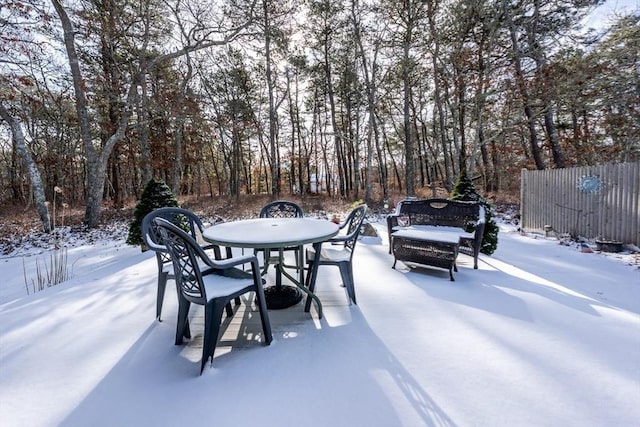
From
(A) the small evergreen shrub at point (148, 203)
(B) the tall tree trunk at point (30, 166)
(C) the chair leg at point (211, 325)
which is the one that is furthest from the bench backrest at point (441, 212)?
(B) the tall tree trunk at point (30, 166)

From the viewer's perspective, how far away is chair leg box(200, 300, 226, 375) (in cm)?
156

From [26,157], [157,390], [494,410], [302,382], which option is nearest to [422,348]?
[494,410]

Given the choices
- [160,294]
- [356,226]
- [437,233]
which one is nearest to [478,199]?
[437,233]

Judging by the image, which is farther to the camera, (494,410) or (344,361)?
(344,361)

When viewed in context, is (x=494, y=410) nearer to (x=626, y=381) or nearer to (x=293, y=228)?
(x=626, y=381)

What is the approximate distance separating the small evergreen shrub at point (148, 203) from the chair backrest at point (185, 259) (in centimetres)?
325

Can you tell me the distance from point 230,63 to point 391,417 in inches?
537

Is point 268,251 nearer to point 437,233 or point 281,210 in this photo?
point 281,210

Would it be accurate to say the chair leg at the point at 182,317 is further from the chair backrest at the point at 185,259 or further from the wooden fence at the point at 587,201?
the wooden fence at the point at 587,201

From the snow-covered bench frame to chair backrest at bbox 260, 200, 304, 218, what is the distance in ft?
4.04

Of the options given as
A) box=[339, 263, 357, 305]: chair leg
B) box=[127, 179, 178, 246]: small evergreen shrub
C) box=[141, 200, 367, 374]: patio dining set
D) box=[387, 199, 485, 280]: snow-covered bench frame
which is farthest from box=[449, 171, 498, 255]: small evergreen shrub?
box=[127, 179, 178, 246]: small evergreen shrub

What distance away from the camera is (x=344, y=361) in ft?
5.44

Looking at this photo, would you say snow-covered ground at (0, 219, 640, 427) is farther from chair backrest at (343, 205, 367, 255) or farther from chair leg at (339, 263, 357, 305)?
chair backrest at (343, 205, 367, 255)

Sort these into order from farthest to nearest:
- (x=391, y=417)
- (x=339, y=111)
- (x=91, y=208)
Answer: (x=339, y=111) → (x=91, y=208) → (x=391, y=417)
